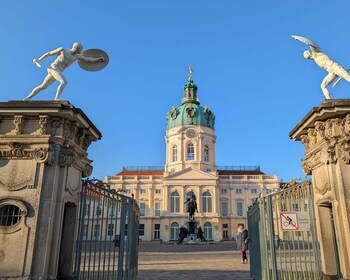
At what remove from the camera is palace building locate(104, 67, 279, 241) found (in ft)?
199

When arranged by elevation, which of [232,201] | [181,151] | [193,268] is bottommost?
[193,268]

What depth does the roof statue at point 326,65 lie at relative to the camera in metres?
8.18

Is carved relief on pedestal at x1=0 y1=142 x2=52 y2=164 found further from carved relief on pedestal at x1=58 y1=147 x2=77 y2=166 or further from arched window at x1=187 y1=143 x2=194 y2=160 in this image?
arched window at x1=187 y1=143 x2=194 y2=160

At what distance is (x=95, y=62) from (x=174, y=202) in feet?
178

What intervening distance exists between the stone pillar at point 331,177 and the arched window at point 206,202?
2121 inches

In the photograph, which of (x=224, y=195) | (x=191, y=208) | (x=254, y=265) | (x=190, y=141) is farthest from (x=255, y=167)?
(x=254, y=265)

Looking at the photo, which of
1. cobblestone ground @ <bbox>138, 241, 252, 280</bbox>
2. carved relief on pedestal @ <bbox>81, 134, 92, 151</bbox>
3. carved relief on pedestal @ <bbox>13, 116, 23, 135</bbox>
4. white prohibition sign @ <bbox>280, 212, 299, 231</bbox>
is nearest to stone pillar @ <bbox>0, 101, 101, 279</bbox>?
carved relief on pedestal @ <bbox>13, 116, 23, 135</bbox>

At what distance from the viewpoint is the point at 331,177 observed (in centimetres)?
779

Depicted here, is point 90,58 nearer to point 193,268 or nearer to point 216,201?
point 193,268

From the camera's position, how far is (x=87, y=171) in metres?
9.05

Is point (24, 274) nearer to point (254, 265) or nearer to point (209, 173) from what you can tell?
point (254, 265)

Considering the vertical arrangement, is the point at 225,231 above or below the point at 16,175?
above

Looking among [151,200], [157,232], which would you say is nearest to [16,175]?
[151,200]

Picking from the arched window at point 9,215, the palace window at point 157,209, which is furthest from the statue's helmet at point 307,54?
the palace window at point 157,209
